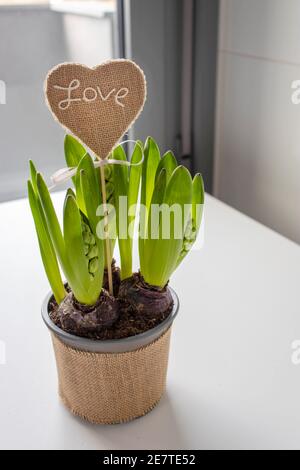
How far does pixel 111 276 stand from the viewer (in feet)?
1.63

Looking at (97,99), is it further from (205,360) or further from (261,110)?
(261,110)

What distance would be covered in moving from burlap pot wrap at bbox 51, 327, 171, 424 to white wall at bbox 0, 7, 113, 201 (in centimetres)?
63

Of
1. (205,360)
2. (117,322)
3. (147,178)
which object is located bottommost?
(205,360)

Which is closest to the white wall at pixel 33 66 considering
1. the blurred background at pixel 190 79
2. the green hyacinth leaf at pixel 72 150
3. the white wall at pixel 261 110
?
the blurred background at pixel 190 79

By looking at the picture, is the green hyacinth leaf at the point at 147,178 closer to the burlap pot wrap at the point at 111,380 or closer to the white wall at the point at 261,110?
the burlap pot wrap at the point at 111,380

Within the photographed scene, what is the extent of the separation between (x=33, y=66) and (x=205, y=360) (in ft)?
2.19

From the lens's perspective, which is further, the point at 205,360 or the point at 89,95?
the point at 205,360

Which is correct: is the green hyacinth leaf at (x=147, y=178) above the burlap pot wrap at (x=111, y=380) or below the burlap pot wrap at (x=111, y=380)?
above

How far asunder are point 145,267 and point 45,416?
176mm

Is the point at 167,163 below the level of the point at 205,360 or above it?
above

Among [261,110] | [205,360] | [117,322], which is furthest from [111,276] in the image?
[261,110]

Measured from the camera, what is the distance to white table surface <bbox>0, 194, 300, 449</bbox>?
19.1 inches

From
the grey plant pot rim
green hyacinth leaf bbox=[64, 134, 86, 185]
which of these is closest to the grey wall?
green hyacinth leaf bbox=[64, 134, 86, 185]

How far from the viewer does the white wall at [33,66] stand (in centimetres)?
95
